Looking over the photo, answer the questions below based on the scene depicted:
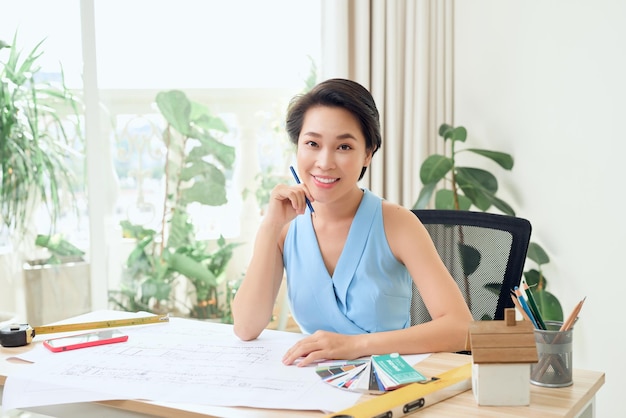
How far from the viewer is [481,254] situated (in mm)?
1973

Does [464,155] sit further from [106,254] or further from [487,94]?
[106,254]

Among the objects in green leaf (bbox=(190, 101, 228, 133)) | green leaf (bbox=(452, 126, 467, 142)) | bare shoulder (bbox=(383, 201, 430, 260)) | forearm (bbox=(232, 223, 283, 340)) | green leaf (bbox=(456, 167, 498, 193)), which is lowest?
forearm (bbox=(232, 223, 283, 340))

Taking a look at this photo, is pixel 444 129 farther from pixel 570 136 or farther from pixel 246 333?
pixel 246 333

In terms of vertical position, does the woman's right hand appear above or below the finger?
above

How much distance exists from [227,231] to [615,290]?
1.74 metres

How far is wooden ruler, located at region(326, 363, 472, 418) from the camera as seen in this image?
4.01 feet

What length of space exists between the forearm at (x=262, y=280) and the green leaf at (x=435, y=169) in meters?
1.42

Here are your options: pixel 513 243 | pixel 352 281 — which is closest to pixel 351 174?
pixel 352 281

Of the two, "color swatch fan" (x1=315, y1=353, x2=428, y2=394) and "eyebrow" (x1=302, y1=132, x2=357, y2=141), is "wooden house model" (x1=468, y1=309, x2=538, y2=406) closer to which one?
"color swatch fan" (x1=315, y1=353, x2=428, y2=394)

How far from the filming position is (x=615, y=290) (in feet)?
9.46

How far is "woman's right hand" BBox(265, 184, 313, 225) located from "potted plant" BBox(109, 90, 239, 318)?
1.64 metres

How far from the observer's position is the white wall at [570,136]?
9.43 feet

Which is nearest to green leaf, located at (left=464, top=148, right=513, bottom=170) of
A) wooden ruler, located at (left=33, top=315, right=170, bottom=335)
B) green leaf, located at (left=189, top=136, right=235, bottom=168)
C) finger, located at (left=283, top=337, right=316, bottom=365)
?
green leaf, located at (left=189, top=136, right=235, bottom=168)

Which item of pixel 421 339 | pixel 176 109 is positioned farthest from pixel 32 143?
pixel 421 339
